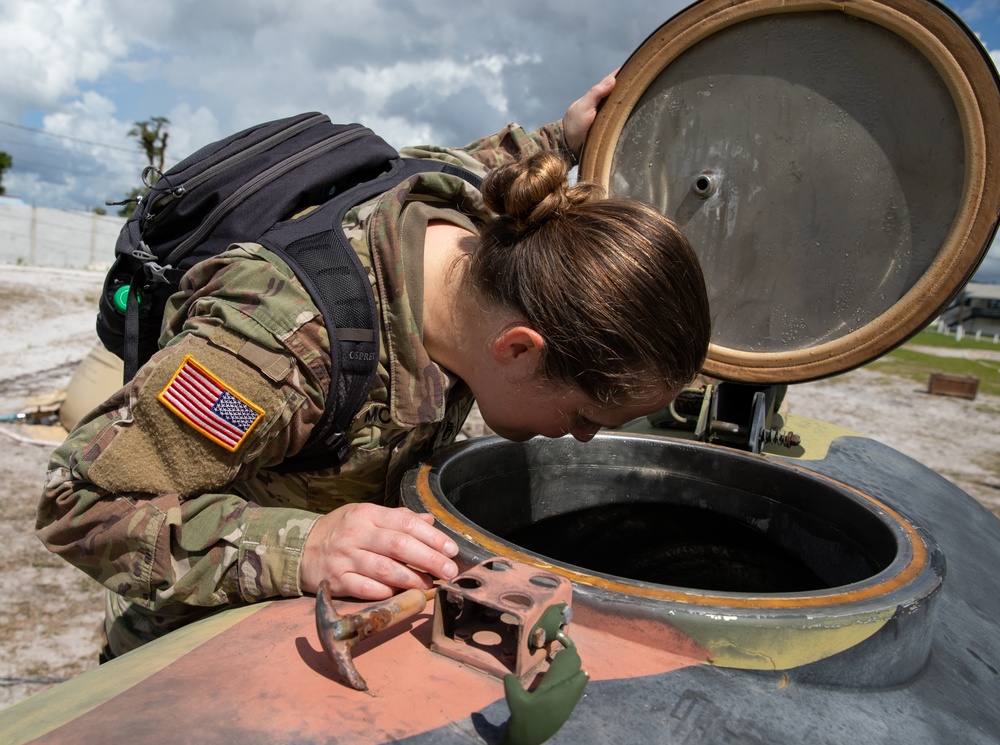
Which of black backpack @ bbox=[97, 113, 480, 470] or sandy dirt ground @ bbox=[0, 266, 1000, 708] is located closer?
black backpack @ bbox=[97, 113, 480, 470]

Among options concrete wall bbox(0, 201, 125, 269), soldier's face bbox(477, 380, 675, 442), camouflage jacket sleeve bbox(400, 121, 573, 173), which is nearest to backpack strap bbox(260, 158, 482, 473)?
soldier's face bbox(477, 380, 675, 442)

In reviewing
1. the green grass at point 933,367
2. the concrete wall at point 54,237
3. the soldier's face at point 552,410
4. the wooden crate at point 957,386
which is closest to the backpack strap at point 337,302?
the soldier's face at point 552,410

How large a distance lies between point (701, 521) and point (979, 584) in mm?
553

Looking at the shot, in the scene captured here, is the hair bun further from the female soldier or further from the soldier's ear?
the soldier's ear

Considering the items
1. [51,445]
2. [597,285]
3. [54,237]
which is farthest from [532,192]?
[54,237]

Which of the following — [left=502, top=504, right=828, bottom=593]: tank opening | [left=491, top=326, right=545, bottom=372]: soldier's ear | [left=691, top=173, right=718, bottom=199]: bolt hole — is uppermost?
[left=691, top=173, right=718, bottom=199]: bolt hole

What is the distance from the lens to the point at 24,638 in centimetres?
334

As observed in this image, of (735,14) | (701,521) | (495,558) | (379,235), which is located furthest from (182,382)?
(735,14)

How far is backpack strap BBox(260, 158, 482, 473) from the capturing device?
1.29 m

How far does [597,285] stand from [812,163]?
91 cm

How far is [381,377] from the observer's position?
4.64 ft

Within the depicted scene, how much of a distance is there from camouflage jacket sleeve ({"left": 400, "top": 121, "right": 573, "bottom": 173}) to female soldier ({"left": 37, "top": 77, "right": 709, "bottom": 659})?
45 centimetres

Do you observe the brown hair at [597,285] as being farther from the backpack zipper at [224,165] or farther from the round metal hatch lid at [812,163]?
the round metal hatch lid at [812,163]

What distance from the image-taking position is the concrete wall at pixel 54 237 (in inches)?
987
